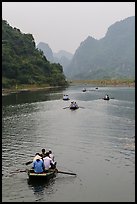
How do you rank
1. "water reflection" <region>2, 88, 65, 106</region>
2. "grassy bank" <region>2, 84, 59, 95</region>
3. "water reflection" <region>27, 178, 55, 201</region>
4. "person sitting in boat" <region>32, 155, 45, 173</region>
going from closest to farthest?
1. "water reflection" <region>27, 178, 55, 201</region>
2. "person sitting in boat" <region>32, 155, 45, 173</region>
3. "water reflection" <region>2, 88, 65, 106</region>
4. "grassy bank" <region>2, 84, 59, 95</region>

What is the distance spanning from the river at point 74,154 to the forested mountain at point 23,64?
6267 cm

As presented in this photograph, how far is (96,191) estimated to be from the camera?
834 inches

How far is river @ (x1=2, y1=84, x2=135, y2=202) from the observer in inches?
819

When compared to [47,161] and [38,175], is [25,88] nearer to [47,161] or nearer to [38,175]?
[47,161]

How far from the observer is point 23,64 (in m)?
127

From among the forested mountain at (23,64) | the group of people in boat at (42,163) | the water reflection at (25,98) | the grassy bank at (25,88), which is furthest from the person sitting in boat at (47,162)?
the forested mountain at (23,64)

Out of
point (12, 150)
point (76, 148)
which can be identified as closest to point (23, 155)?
point (12, 150)

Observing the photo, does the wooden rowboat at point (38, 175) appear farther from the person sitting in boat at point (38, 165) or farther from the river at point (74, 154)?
the river at point (74, 154)

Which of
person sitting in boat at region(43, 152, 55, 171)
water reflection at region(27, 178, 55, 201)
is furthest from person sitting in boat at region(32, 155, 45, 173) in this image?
person sitting in boat at region(43, 152, 55, 171)

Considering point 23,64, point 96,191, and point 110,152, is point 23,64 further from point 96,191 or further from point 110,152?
point 96,191

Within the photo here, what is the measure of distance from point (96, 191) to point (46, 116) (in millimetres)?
36559

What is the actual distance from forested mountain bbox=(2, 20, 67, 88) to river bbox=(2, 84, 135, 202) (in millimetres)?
62669

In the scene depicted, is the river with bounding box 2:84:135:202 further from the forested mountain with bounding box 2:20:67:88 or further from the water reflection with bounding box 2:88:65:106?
the forested mountain with bounding box 2:20:67:88

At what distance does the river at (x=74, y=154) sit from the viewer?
20797 millimetres
